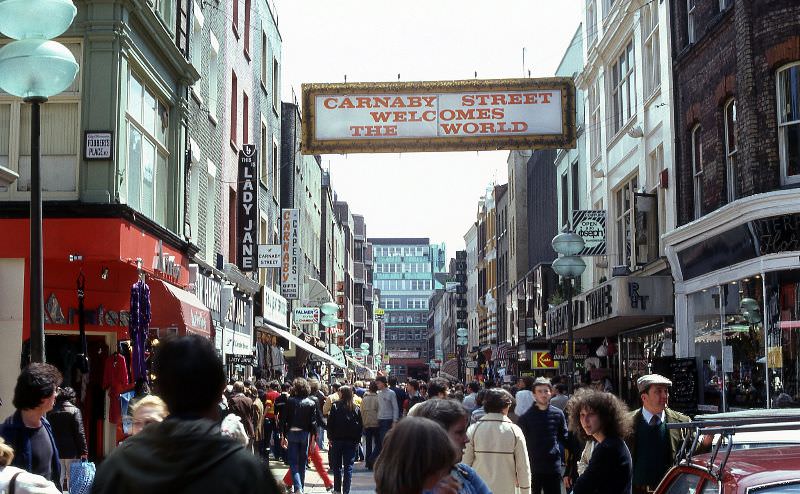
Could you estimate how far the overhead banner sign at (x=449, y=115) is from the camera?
22906 millimetres

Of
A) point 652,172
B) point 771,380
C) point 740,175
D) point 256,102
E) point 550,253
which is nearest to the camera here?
point 771,380

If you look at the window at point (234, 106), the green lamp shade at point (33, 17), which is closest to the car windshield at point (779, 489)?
the green lamp shade at point (33, 17)

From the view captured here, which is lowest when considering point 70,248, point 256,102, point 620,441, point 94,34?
point 620,441

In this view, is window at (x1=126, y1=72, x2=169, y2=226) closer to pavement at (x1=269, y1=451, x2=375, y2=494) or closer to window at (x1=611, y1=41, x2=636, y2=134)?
pavement at (x1=269, y1=451, x2=375, y2=494)

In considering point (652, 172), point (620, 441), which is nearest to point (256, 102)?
point (652, 172)

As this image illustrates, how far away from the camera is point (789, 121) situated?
16.6 m

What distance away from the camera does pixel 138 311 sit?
15203 mm

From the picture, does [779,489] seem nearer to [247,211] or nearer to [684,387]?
[684,387]

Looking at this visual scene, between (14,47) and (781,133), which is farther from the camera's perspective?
(781,133)

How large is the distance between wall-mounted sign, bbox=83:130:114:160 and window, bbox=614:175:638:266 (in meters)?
13.6

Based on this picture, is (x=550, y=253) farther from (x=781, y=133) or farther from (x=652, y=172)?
(x=781, y=133)

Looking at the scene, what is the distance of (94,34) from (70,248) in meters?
3.35

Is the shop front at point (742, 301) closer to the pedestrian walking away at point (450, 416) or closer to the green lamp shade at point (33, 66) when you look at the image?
the pedestrian walking away at point (450, 416)

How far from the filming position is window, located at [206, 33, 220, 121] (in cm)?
2539
